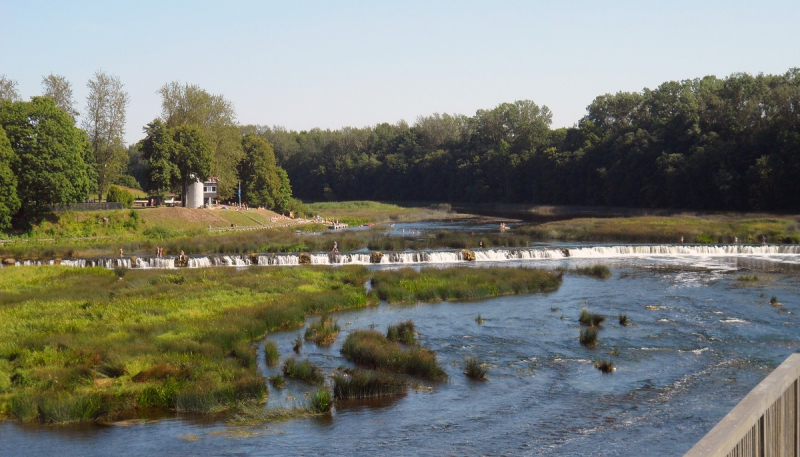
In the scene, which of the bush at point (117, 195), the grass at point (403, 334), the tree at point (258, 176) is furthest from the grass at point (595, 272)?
the tree at point (258, 176)

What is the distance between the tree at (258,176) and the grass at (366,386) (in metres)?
91.2

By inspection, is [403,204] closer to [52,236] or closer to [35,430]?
[52,236]

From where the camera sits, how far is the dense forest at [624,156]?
95312 millimetres

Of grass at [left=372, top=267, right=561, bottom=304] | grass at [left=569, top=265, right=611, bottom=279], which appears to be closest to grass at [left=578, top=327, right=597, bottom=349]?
grass at [left=372, top=267, right=561, bottom=304]

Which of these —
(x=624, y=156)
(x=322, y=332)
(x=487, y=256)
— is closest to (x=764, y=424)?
(x=322, y=332)

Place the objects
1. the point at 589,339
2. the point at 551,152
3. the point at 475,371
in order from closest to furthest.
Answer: the point at 475,371
the point at 589,339
the point at 551,152

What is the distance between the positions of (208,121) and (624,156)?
70388 millimetres

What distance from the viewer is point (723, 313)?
110 ft

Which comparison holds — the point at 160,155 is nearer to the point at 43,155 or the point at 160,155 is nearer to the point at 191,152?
the point at 191,152

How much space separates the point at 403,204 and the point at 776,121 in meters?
85.4

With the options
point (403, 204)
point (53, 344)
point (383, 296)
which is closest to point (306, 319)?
point (383, 296)

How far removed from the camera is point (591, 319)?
31.7 meters

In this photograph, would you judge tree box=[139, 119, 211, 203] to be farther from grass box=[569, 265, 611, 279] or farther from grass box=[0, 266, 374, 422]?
grass box=[569, 265, 611, 279]

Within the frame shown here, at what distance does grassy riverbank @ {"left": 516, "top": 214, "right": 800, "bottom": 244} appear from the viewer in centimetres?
6500
